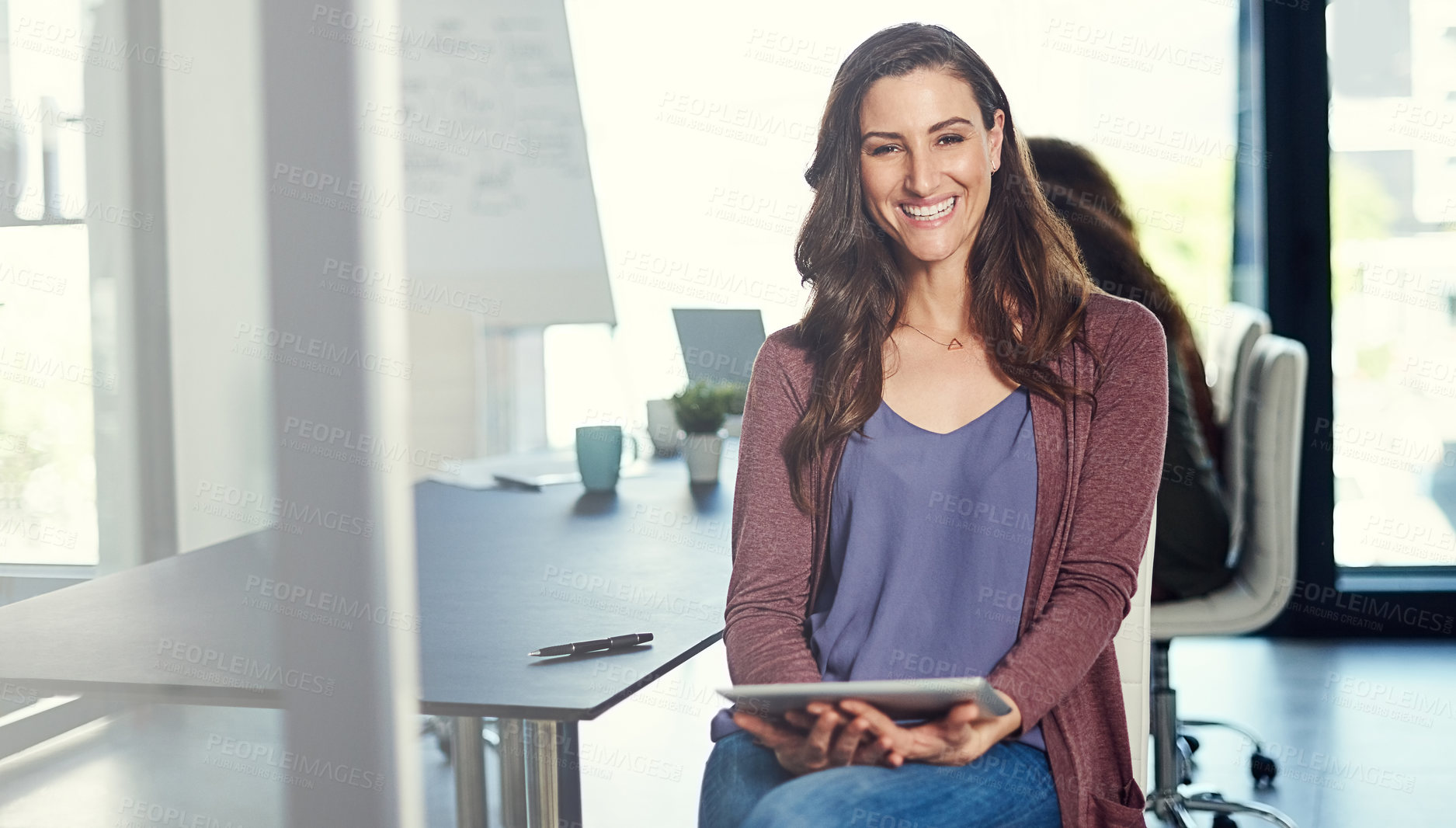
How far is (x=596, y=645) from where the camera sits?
3.52 ft

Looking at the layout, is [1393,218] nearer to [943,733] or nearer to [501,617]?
[943,733]

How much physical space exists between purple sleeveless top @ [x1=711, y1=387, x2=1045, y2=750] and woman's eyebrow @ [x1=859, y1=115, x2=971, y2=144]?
0.93ft

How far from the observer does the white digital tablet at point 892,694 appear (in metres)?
0.91

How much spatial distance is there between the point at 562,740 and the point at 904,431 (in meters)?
0.46

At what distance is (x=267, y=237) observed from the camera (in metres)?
0.37

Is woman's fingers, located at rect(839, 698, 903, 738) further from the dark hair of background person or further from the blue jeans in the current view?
the dark hair of background person

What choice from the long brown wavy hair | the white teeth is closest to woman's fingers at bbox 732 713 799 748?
the long brown wavy hair

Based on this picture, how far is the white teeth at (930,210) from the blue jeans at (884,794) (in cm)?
53

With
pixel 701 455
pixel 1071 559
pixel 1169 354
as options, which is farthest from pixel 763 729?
pixel 1169 354

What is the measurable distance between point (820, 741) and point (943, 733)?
0.35 ft

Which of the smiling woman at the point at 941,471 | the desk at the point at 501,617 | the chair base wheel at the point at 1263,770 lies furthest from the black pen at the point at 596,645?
the chair base wheel at the point at 1263,770

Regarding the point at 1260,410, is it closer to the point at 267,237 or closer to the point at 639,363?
the point at 267,237

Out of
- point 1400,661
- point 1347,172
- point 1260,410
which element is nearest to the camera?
point 1260,410

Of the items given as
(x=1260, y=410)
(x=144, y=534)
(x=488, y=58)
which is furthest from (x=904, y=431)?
(x=488, y=58)
